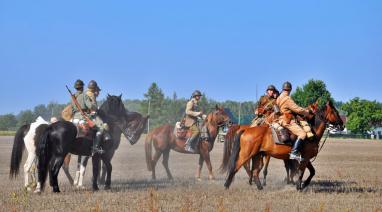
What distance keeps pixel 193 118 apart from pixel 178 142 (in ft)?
3.67

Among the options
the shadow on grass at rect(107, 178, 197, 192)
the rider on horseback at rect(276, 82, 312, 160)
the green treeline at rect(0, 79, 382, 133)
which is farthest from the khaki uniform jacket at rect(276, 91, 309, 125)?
the green treeline at rect(0, 79, 382, 133)

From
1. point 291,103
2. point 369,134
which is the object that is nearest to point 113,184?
point 291,103

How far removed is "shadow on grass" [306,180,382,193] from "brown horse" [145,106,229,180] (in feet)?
12.2

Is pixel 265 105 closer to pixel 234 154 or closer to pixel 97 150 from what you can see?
pixel 234 154

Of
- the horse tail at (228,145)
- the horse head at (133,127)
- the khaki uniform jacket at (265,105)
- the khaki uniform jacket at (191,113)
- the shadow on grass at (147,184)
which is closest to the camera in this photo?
the shadow on grass at (147,184)

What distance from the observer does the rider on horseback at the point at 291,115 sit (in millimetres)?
16125

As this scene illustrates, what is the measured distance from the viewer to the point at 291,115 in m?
16.3

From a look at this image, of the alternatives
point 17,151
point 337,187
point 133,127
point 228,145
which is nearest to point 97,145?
point 17,151

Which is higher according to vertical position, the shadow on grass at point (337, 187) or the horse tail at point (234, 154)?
the horse tail at point (234, 154)

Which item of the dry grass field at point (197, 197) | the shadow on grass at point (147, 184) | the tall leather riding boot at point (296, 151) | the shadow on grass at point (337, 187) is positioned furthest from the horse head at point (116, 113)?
the shadow on grass at point (337, 187)

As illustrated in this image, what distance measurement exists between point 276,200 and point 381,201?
2404 millimetres

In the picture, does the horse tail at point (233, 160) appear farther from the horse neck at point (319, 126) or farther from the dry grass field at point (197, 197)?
the horse neck at point (319, 126)

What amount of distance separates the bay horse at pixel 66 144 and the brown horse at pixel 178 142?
431 cm

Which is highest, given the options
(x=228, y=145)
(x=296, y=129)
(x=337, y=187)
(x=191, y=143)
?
(x=296, y=129)
